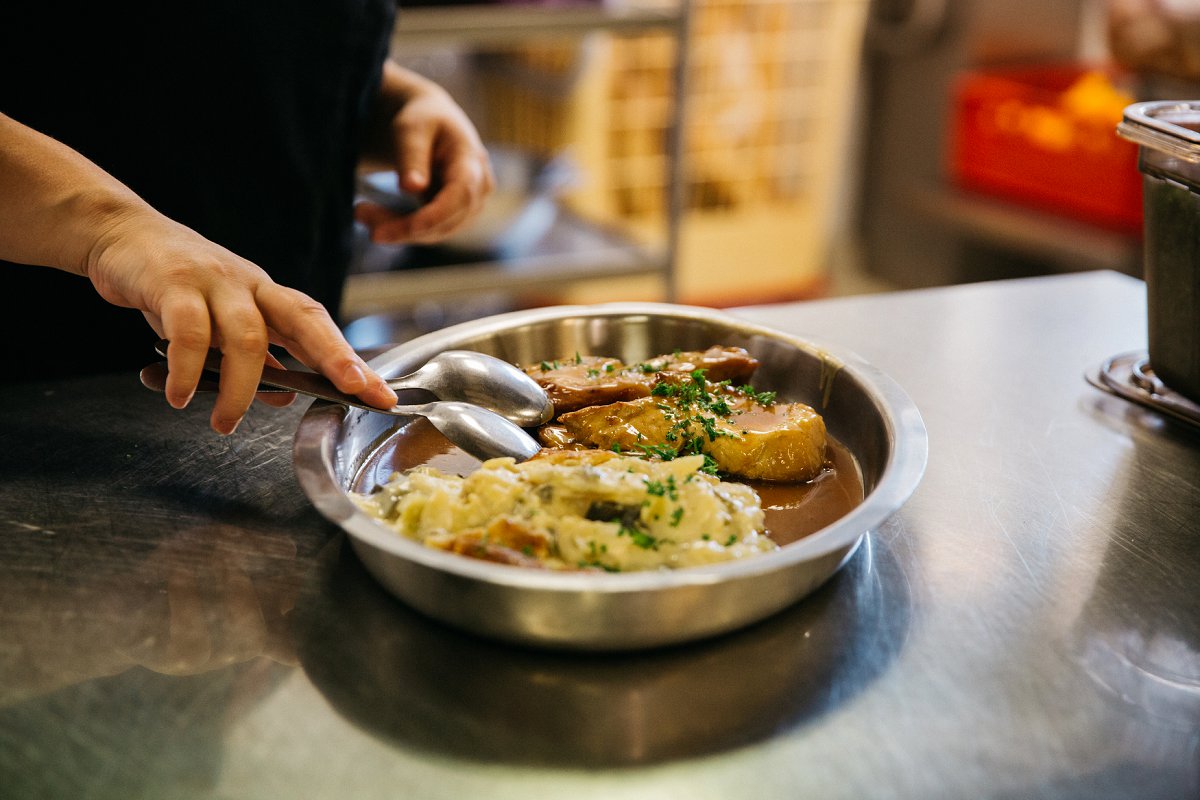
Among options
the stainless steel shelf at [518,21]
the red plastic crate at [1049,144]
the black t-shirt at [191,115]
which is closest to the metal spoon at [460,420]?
the black t-shirt at [191,115]

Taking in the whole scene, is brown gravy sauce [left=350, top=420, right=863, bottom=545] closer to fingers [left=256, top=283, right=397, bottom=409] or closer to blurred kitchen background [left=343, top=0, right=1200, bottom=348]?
fingers [left=256, top=283, right=397, bottom=409]

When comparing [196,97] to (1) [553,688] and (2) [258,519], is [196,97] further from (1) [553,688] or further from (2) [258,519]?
(1) [553,688]

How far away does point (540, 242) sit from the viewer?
3066 mm

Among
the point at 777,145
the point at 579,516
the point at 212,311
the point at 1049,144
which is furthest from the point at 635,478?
the point at 777,145

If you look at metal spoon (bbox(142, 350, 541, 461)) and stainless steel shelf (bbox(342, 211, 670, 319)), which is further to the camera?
stainless steel shelf (bbox(342, 211, 670, 319))

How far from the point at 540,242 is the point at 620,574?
235cm

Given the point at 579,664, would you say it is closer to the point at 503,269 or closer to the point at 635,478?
the point at 635,478

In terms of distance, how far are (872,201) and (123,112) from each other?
370 cm

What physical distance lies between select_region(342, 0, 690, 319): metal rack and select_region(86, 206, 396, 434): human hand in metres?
1.52

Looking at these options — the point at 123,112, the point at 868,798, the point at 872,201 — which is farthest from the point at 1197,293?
the point at 872,201

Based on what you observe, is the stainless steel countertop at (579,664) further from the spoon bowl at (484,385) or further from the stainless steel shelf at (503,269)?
the stainless steel shelf at (503,269)

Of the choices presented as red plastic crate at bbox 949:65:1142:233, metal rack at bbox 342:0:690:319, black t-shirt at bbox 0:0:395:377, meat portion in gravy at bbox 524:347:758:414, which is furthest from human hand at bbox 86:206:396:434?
red plastic crate at bbox 949:65:1142:233

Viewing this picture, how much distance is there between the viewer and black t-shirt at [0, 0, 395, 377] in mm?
1420

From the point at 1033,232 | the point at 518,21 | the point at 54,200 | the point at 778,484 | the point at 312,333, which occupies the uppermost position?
the point at 518,21
